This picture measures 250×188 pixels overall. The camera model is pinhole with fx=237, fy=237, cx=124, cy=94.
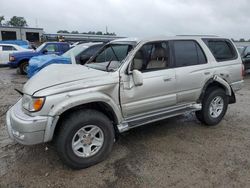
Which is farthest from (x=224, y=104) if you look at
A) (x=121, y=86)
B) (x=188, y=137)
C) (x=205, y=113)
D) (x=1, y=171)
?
(x=1, y=171)

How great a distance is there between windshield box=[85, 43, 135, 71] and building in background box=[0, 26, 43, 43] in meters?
43.5

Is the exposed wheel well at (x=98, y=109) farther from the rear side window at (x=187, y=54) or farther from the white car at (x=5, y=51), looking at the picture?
the white car at (x=5, y=51)

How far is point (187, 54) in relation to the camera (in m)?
4.39

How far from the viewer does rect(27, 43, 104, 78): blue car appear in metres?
7.98

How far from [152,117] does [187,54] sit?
139 centimetres

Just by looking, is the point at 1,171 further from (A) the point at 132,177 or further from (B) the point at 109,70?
(B) the point at 109,70

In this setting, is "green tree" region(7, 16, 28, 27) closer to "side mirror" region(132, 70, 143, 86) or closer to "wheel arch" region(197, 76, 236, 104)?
"wheel arch" region(197, 76, 236, 104)

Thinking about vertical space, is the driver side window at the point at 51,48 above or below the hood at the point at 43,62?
above

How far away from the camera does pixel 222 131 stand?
A: 15.4 ft

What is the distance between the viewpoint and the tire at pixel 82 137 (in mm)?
3140

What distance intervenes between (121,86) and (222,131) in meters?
2.45

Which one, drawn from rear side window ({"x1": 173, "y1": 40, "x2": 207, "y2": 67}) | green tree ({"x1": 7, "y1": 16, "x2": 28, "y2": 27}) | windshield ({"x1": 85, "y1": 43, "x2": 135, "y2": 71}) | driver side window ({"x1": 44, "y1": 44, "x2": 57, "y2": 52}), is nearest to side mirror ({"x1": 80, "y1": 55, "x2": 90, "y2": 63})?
windshield ({"x1": 85, "y1": 43, "x2": 135, "y2": 71})

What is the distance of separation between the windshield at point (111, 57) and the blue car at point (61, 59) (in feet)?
10.8

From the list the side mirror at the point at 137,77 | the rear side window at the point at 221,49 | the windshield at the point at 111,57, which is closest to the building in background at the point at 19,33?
the windshield at the point at 111,57
